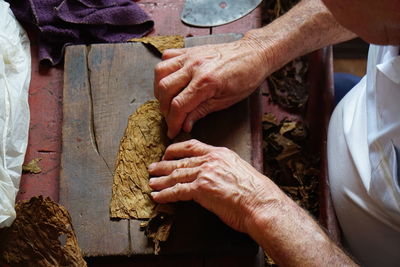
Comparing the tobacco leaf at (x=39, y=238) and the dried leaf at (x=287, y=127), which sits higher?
the dried leaf at (x=287, y=127)

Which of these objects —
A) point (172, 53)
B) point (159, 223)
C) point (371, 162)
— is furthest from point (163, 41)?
point (371, 162)

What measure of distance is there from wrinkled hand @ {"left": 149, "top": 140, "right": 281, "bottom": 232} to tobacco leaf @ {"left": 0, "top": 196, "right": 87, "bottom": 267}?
0.74 feet

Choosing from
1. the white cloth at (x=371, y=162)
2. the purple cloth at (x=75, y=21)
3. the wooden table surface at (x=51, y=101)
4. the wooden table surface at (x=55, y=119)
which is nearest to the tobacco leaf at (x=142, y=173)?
the wooden table surface at (x=55, y=119)

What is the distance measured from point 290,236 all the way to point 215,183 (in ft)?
0.69

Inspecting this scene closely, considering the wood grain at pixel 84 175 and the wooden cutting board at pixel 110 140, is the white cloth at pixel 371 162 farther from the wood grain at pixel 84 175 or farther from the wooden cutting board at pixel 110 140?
the wood grain at pixel 84 175

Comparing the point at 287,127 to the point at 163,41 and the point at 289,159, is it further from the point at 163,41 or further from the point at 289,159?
the point at 163,41

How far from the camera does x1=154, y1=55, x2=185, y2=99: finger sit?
52.3 inches

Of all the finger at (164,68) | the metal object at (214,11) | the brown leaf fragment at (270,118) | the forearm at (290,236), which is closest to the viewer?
the forearm at (290,236)

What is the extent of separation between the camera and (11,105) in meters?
1.33

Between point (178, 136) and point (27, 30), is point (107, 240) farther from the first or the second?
point (27, 30)

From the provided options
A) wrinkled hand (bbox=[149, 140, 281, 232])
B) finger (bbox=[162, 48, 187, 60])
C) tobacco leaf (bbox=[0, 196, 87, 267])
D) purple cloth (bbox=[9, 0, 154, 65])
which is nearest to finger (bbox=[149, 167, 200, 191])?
wrinkled hand (bbox=[149, 140, 281, 232])

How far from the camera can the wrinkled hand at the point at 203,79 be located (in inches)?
50.9

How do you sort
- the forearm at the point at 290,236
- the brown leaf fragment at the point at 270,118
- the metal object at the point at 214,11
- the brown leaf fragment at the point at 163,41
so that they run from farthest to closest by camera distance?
the brown leaf fragment at the point at 270,118, the metal object at the point at 214,11, the brown leaf fragment at the point at 163,41, the forearm at the point at 290,236

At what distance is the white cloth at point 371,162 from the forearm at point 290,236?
184mm
